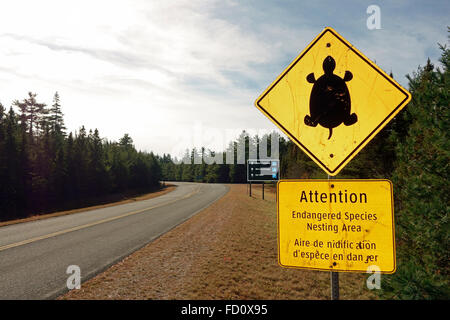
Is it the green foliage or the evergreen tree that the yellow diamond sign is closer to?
the green foliage

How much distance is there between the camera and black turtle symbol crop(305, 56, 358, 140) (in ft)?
6.98

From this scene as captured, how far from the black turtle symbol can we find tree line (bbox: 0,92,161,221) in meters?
36.7

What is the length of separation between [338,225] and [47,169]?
44845 millimetres

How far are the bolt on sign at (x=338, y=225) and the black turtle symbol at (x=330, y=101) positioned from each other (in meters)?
0.51

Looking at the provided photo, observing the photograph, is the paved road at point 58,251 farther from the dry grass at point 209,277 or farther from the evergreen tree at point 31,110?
the evergreen tree at point 31,110

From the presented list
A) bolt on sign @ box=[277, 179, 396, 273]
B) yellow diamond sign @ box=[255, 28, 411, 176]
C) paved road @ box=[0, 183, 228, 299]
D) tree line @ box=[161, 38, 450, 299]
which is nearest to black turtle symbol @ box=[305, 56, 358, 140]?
yellow diamond sign @ box=[255, 28, 411, 176]

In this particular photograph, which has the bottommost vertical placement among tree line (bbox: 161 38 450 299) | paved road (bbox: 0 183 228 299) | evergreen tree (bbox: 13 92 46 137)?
paved road (bbox: 0 183 228 299)

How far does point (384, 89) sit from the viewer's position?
2.04 meters

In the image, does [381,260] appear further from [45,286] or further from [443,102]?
[45,286]

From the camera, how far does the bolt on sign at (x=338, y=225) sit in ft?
6.41
